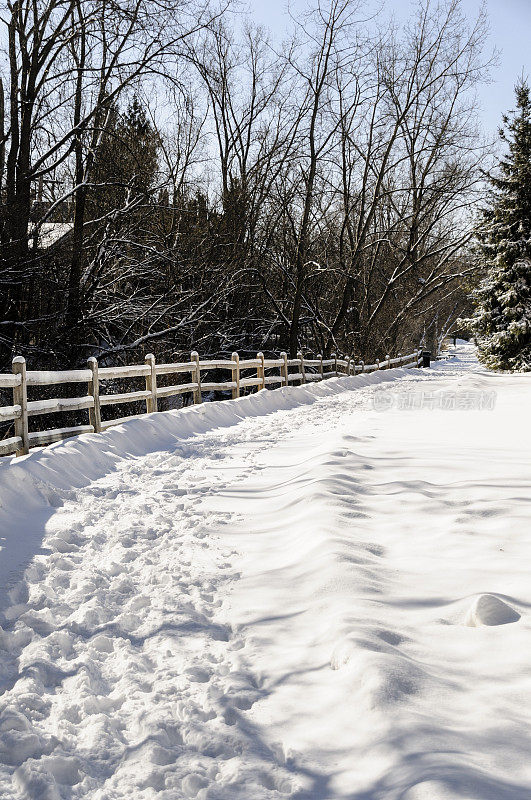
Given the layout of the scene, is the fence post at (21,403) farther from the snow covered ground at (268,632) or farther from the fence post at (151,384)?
the fence post at (151,384)

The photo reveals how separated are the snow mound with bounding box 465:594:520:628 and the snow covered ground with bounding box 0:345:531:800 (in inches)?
0.5

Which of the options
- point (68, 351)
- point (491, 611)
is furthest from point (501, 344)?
point (491, 611)

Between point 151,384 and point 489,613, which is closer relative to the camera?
point 489,613

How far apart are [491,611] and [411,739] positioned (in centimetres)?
116

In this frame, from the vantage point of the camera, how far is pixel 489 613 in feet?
11.1

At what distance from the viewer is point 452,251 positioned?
32562mm

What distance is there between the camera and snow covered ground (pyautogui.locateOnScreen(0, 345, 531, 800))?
2.38 metres

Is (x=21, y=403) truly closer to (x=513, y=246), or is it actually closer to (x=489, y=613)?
(x=489, y=613)

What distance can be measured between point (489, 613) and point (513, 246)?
88.9 ft

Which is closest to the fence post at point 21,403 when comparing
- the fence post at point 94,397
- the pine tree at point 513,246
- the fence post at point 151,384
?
the fence post at point 94,397

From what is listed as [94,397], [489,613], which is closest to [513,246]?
[94,397]

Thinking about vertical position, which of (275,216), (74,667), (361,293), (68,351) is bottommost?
(74,667)

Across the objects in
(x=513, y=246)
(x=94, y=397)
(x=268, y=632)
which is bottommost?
(x=268, y=632)

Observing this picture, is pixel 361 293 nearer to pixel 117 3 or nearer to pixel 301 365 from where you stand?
pixel 301 365
